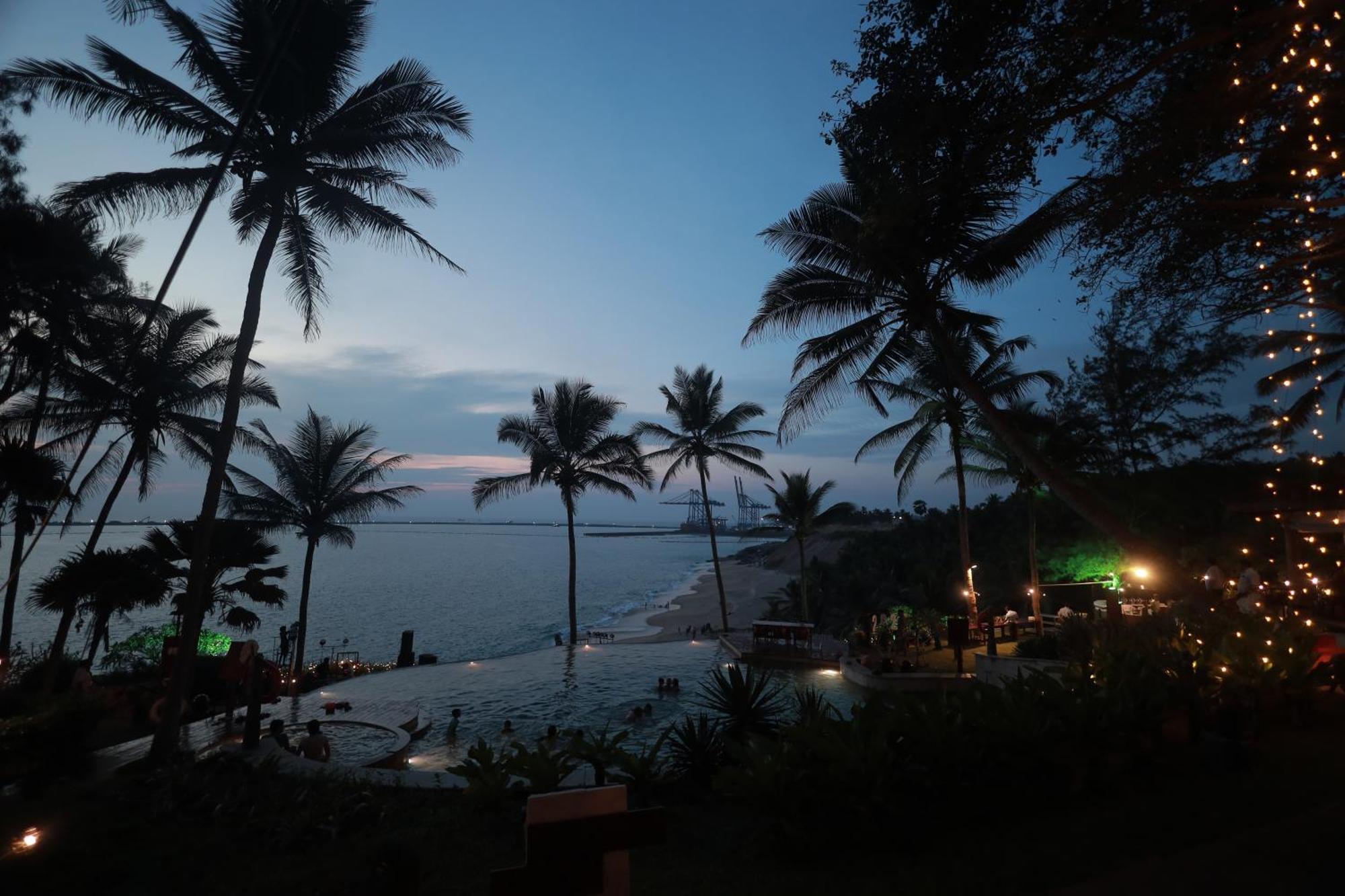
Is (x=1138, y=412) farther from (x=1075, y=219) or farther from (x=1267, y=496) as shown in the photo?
(x=1075, y=219)

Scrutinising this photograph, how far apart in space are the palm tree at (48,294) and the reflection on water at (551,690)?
7.95 metres

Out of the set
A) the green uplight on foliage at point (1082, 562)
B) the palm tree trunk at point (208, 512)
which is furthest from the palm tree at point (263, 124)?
the green uplight on foliage at point (1082, 562)

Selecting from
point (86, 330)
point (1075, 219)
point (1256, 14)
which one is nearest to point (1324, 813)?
point (1256, 14)

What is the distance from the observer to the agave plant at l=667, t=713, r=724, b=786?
639 centimetres

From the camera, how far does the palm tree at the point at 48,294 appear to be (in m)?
11.4

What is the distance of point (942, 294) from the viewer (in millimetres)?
13180

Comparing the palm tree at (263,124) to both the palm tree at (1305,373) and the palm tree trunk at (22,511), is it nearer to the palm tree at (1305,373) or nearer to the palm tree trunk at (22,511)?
the palm tree trunk at (22,511)

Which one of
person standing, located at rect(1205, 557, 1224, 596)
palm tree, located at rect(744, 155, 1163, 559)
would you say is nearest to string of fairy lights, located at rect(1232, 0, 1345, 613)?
palm tree, located at rect(744, 155, 1163, 559)

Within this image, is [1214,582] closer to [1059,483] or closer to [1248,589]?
[1248,589]

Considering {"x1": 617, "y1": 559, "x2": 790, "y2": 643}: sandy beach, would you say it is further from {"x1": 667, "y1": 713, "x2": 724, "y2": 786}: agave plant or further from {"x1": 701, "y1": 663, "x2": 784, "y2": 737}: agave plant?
{"x1": 667, "y1": 713, "x2": 724, "y2": 786}: agave plant

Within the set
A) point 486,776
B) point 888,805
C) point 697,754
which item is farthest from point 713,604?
point 888,805

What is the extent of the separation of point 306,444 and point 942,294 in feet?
69.0

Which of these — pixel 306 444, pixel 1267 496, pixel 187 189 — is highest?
pixel 187 189

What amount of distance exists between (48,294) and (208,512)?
24.0 feet
